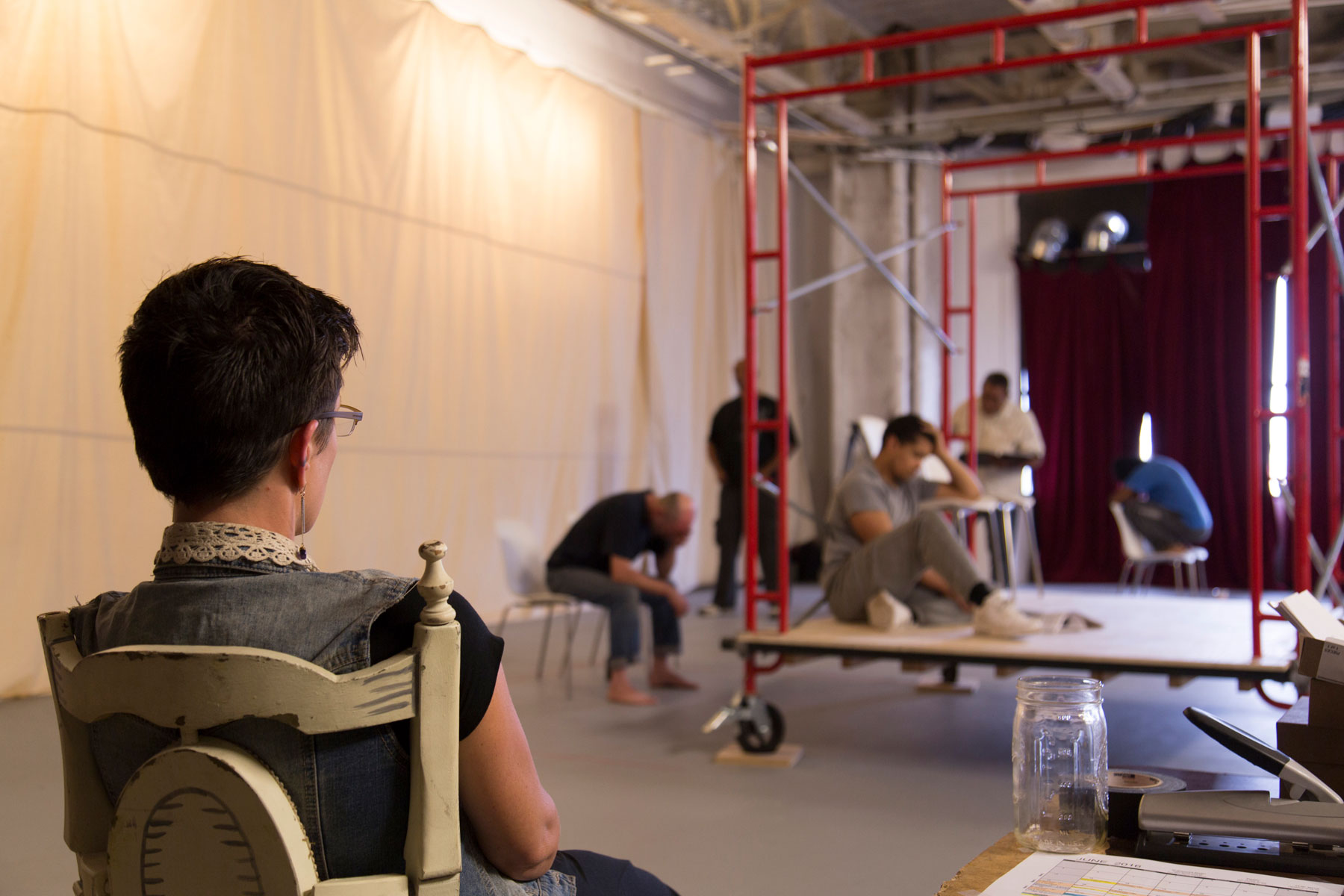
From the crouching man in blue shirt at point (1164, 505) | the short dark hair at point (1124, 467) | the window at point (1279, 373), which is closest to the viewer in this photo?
the crouching man in blue shirt at point (1164, 505)

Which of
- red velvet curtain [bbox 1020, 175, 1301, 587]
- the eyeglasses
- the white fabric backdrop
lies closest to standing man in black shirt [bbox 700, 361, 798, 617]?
the white fabric backdrop

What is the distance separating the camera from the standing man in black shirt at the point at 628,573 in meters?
4.37

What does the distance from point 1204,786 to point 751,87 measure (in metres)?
2.88

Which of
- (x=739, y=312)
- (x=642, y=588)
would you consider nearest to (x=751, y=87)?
(x=642, y=588)

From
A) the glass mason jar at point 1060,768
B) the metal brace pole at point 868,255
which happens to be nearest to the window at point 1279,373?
the metal brace pole at point 868,255

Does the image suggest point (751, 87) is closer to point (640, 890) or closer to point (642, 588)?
point (642, 588)

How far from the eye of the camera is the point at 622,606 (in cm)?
436

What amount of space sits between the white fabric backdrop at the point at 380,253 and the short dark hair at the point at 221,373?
9.33ft

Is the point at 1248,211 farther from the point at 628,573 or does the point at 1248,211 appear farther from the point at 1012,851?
the point at 1012,851

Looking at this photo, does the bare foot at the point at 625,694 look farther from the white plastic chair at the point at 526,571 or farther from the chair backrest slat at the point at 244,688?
the chair backrest slat at the point at 244,688

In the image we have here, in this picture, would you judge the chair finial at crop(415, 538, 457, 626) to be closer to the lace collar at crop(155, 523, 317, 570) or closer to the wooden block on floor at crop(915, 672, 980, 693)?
the lace collar at crop(155, 523, 317, 570)

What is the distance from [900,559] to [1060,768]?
2673 millimetres

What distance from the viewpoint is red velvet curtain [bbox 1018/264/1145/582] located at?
306 inches

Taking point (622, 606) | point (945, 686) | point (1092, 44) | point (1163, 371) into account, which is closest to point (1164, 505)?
point (1163, 371)
